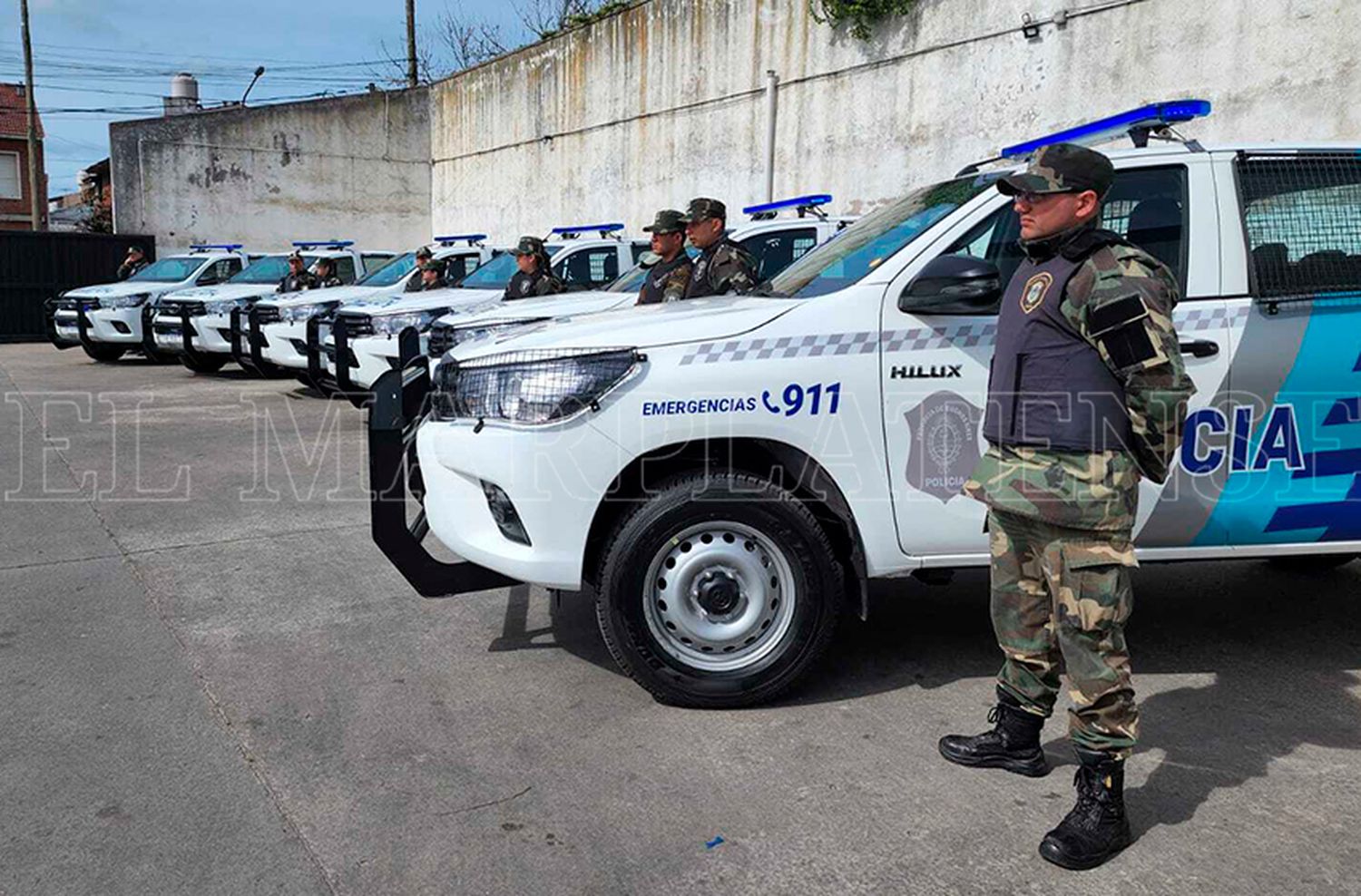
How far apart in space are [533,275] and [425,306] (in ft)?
4.55

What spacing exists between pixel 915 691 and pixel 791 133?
13110 millimetres

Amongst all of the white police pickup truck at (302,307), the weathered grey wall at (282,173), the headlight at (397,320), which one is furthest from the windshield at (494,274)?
the weathered grey wall at (282,173)

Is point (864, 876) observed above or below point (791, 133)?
below

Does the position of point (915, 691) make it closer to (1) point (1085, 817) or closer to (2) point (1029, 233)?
(1) point (1085, 817)

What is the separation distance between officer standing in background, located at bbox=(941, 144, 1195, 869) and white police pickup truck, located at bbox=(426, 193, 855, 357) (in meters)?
4.91

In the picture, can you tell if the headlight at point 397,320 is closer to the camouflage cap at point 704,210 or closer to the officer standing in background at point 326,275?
the officer standing in background at point 326,275

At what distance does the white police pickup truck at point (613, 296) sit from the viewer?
27.7 ft

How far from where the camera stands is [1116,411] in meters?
3.03

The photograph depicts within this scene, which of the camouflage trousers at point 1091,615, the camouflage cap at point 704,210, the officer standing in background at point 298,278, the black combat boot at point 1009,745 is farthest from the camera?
the officer standing in background at point 298,278

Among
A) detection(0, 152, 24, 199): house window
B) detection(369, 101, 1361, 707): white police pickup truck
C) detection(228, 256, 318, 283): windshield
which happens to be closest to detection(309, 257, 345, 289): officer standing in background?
detection(228, 256, 318, 283): windshield

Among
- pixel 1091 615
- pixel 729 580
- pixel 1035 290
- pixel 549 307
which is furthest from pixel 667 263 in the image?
pixel 1091 615

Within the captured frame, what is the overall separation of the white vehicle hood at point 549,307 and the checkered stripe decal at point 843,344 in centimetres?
433

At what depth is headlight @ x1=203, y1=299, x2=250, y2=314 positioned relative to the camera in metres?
15.0

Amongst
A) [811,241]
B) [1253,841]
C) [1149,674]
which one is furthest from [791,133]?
[1253,841]
